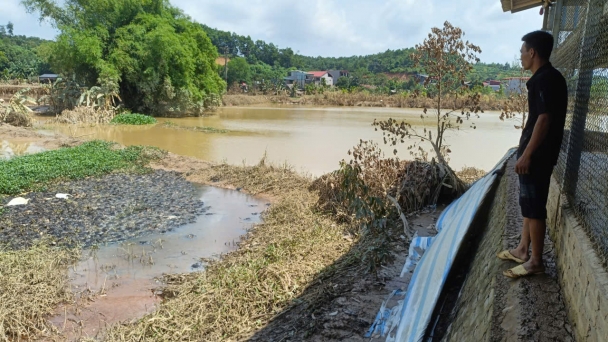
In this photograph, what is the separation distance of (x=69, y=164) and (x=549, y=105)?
11.3 meters

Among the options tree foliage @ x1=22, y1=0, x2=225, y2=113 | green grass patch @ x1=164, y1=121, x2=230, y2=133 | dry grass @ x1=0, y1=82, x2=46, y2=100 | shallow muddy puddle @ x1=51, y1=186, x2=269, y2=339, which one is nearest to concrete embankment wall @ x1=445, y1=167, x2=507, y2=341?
shallow muddy puddle @ x1=51, y1=186, x2=269, y2=339

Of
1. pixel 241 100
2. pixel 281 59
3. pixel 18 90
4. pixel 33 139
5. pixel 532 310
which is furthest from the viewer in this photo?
pixel 281 59

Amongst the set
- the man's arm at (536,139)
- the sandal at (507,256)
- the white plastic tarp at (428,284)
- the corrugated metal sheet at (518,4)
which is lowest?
the white plastic tarp at (428,284)

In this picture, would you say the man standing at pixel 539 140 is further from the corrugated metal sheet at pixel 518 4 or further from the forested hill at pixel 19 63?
the forested hill at pixel 19 63

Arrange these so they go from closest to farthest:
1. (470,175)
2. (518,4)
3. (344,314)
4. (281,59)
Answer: (344,314) < (518,4) < (470,175) < (281,59)

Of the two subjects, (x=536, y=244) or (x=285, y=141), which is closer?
(x=536, y=244)

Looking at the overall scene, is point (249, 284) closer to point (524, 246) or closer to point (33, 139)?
point (524, 246)

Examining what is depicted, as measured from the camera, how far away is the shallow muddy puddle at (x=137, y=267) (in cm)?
448

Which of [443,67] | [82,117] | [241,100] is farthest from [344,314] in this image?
[241,100]

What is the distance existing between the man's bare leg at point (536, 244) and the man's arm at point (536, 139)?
0.97ft

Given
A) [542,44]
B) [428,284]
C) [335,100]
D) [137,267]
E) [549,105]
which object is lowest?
[137,267]

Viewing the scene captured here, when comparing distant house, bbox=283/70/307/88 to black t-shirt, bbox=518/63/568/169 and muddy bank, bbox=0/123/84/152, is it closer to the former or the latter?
muddy bank, bbox=0/123/84/152

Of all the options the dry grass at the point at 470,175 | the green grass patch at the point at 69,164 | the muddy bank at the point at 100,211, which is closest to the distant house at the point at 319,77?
the green grass patch at the point at 69,164

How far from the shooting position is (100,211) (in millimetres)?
7953
